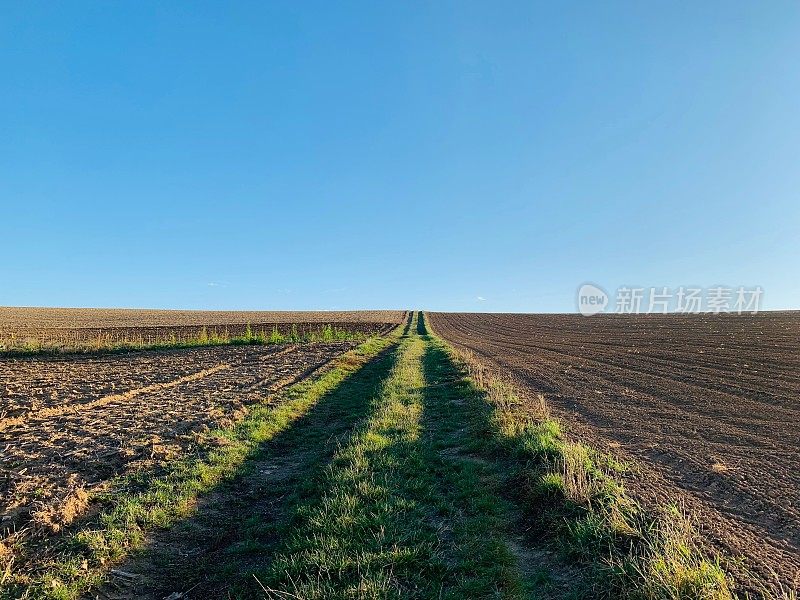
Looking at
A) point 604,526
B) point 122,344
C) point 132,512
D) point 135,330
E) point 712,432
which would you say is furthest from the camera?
point 135,330

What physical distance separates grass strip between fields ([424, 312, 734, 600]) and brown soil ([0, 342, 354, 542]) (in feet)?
19.7

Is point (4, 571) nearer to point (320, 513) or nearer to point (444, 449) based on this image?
point (320, 513)

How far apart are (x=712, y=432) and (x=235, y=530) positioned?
9866mm

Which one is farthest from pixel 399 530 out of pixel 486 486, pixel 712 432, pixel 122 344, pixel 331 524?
pixel 122 344

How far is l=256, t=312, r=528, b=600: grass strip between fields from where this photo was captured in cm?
442

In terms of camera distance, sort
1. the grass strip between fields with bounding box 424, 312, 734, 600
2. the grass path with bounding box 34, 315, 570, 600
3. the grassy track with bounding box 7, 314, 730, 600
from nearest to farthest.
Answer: the grass strip between fields with bounding box 424, 312, 734, 600
the grassy track with bounding box 7, 314, 730, 600
the grass path with bounding box 34, 315, 570, 600

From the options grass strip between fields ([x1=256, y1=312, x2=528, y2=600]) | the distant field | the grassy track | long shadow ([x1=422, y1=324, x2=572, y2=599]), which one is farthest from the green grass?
grass strip between fields ([x1=256, y1=312, x2=528, y2=600])

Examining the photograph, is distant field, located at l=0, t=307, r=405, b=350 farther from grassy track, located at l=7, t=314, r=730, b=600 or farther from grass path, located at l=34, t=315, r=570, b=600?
grassy track, located at l=7, t=314, r=730, b=600

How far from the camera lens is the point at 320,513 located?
573 centimetres

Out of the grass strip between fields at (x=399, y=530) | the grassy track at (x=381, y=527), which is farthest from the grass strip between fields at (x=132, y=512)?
the grass strip between fields at (x=399, y=530)

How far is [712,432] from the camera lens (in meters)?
10.2

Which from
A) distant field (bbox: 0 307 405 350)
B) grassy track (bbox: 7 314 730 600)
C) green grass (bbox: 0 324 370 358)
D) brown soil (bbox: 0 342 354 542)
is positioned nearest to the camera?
grassy track (bbox: 7 314 730 600)

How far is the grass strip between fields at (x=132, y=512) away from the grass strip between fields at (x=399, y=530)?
1.74 metres

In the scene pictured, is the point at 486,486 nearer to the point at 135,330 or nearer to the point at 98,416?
the point at 98,416
